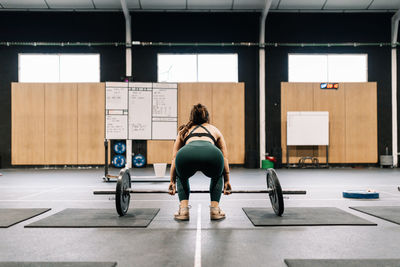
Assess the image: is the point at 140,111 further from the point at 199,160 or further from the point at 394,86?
the point at 394,86

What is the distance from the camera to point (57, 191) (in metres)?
4.47

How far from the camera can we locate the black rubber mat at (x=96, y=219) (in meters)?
2.40

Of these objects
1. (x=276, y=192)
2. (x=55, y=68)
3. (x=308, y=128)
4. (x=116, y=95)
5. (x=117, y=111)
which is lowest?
(x=276, y=192)

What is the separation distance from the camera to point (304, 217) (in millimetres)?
2688

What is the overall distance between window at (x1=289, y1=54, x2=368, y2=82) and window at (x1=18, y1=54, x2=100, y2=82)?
591 cm

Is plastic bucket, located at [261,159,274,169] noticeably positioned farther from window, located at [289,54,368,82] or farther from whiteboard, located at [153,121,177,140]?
whiteboard, located at [153,121,177,140]

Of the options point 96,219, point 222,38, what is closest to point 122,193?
point 96,219

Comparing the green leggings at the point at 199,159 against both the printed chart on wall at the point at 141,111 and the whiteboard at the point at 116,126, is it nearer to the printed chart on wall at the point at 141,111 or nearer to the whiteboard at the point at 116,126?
the printed chart on wall at the point at 141,111

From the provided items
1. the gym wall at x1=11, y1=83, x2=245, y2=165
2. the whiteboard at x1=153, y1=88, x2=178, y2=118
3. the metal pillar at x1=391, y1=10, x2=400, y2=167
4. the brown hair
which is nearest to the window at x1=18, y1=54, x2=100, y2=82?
the gym wall at x1=11, y1=83, x2=245, y2=165

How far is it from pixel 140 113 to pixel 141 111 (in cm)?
4

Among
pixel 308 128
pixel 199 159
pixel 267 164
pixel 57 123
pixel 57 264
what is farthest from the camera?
pixel 57 123

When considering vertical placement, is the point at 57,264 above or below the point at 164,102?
below

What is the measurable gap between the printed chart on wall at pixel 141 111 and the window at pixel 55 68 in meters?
Answer: 4.02

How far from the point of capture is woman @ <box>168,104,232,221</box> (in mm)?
2285
